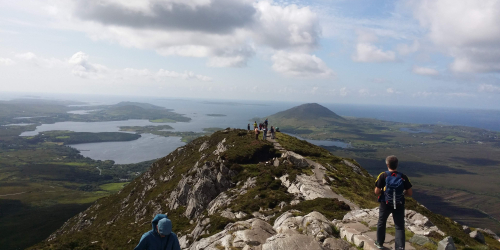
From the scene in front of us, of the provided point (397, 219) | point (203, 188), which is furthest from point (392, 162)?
point (203, 188)

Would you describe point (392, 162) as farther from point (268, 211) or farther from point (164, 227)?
point (268, 211)

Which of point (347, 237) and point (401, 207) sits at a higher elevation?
point (401, 207)

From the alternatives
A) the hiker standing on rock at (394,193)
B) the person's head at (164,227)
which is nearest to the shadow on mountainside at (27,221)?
the person's head at (164,227)

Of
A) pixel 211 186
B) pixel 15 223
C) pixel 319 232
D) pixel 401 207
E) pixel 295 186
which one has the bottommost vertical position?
pixel 15 223

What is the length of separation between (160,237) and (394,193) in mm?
10682

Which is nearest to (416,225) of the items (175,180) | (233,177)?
(233,177)

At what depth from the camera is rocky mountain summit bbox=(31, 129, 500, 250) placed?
15360 mm

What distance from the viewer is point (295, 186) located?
34156mm

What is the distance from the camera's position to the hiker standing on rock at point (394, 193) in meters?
11.4

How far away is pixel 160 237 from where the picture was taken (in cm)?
912

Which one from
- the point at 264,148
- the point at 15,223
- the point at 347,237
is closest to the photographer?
the point at 347,237

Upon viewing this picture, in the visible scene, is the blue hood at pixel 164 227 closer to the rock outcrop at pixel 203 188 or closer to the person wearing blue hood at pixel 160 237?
the person wearing blue hood at pixel 160 237

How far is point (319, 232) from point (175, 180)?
167ft

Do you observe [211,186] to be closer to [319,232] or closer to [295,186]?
[295,186]
